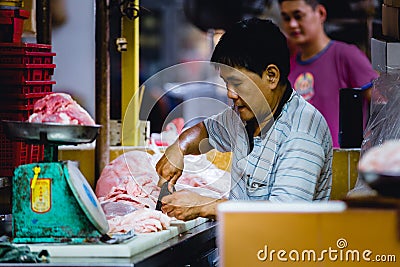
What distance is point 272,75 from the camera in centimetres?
422

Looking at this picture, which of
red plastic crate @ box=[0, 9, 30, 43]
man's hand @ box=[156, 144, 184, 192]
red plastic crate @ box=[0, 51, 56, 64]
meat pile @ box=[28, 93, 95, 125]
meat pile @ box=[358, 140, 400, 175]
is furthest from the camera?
red plastic crate @ box=[0, 9, 30, 43]

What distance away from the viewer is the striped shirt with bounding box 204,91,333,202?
394cm

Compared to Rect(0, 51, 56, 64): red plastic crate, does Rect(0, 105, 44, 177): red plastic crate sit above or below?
below

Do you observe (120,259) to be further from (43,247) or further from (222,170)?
(222,170)

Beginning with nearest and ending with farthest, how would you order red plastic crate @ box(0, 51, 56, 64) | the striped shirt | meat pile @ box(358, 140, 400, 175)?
1. meat pile @ box(358, 140, 400, 175)
2. the striped shirt
3. red plastic crate @ box(0, 51, 56, 64)

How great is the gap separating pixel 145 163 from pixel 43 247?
2.29m

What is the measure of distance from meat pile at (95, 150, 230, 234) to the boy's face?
7.81ft

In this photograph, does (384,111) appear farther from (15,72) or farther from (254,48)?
(15,72)

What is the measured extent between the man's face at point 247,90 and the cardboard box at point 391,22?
47.4 inches

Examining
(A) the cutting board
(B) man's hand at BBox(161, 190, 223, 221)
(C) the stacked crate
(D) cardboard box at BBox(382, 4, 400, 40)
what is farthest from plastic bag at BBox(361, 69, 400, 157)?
(A) the cutting board

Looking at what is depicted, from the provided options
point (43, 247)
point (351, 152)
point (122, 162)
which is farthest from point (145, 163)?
point (43, 247)

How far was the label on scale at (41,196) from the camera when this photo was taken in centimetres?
341

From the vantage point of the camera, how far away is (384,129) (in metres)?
5.16

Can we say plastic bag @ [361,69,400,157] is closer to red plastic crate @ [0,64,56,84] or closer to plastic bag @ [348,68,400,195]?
plastic bag @ [348,68,400,195]
